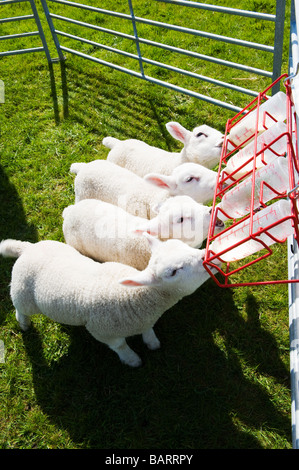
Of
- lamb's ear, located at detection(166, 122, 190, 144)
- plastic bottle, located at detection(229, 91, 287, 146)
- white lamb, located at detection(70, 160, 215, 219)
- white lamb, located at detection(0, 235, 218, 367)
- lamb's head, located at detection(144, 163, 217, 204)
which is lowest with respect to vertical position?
white lamb, located at detection(0, 235, 218, 367)

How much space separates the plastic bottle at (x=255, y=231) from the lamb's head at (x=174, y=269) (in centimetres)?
36

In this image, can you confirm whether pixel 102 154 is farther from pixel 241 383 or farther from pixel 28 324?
pixel 241 383

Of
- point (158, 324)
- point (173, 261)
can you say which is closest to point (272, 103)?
point (173, 261)

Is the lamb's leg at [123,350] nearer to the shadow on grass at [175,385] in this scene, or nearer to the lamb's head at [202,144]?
the shadow on grass at [175,385]

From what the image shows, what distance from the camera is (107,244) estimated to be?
3.44 m

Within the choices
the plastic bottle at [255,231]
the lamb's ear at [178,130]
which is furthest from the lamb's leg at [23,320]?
the lamb's ear at [178,130]

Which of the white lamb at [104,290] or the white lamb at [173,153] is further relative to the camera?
the white lamb at [173,153]

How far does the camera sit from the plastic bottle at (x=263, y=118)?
2.52m

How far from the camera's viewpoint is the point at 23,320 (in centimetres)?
356

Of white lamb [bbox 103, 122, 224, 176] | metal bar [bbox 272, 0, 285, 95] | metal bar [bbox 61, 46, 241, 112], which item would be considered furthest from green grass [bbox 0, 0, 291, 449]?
metal bar [bbox 61, 46, 241, 112]

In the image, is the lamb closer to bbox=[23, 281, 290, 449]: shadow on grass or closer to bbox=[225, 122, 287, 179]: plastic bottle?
bbox=[225, 122, 287, 179]: plastic bottle

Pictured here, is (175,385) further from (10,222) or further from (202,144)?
(10,222)

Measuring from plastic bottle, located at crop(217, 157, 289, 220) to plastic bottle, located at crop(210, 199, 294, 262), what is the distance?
0.12 m

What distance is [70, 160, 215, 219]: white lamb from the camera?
3.61 m
